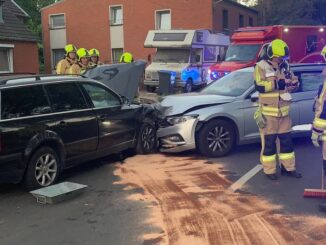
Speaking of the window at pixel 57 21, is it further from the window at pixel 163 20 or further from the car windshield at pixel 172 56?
the car windshield at pixel 172 56

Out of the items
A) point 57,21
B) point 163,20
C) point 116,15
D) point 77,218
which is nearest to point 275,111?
point 77,218

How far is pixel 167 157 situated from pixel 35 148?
2.80m

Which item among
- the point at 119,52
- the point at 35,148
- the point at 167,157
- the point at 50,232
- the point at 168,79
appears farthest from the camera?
the point at 119,52

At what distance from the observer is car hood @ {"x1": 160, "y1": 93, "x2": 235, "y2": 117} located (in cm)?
873

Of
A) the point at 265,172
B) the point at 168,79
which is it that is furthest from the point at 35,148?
the point at 168,79

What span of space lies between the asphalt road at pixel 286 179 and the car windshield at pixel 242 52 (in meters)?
9.24

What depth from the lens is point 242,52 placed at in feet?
61.9

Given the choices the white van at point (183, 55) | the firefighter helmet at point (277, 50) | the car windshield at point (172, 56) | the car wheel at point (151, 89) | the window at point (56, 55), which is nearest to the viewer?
the firefighter helmet at point (277, 50)

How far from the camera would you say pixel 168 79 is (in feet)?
70.5

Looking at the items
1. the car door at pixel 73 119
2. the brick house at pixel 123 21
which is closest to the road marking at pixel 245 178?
the car door at pixel 73 119

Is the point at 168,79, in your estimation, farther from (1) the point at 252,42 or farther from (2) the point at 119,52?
(2) the point at 119,52

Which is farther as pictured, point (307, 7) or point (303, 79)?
point (307, 7)

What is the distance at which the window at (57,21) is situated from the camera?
38.7m

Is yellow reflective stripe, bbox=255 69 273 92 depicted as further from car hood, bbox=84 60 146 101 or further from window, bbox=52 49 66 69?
window, bbox=52 49 66 69
